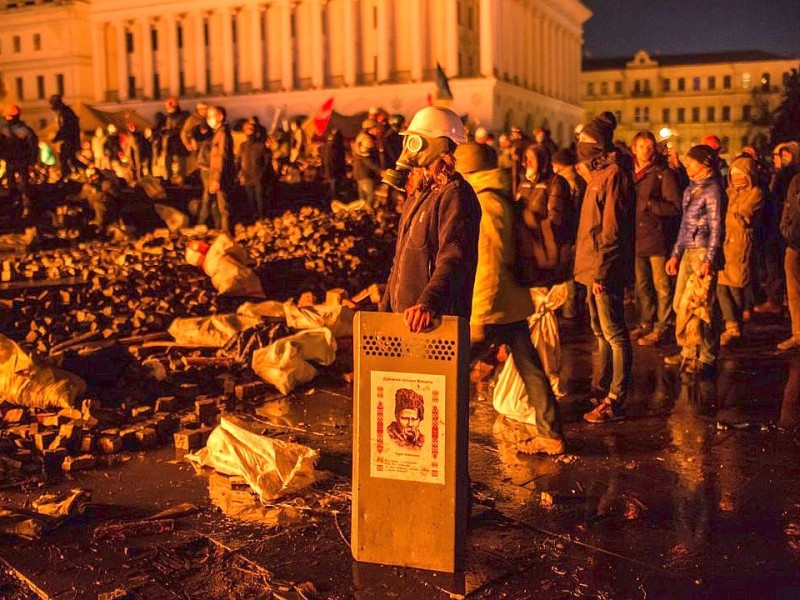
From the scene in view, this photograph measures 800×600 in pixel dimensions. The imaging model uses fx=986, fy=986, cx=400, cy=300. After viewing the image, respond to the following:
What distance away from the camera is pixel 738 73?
101 meters

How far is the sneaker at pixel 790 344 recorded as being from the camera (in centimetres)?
1010

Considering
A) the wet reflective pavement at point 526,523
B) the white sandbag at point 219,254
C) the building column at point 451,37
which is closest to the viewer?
the wet reflective pavement at point 526,523

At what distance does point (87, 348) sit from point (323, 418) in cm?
237

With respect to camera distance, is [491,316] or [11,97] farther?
[11,97]

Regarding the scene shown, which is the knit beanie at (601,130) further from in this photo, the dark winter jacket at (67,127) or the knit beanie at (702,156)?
the dark winter jacket at (67,127)

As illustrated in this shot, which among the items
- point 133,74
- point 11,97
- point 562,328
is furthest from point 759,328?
point 11,97

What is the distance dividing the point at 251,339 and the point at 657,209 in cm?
414

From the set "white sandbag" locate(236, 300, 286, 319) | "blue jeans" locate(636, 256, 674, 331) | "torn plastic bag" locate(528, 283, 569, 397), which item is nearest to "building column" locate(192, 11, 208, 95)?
"white sandbag" locate(236, 300, 286, 319)

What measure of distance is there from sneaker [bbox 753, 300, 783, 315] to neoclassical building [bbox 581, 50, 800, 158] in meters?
89.6

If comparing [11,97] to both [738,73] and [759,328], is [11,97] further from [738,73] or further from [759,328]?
[759,328]

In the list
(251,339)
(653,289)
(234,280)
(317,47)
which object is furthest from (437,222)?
(317,47)

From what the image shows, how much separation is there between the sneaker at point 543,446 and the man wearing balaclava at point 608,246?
91 cm

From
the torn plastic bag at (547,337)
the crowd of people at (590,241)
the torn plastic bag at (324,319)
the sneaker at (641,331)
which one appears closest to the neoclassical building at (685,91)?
the crowd of people at (590,241)

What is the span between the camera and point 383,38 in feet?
221
